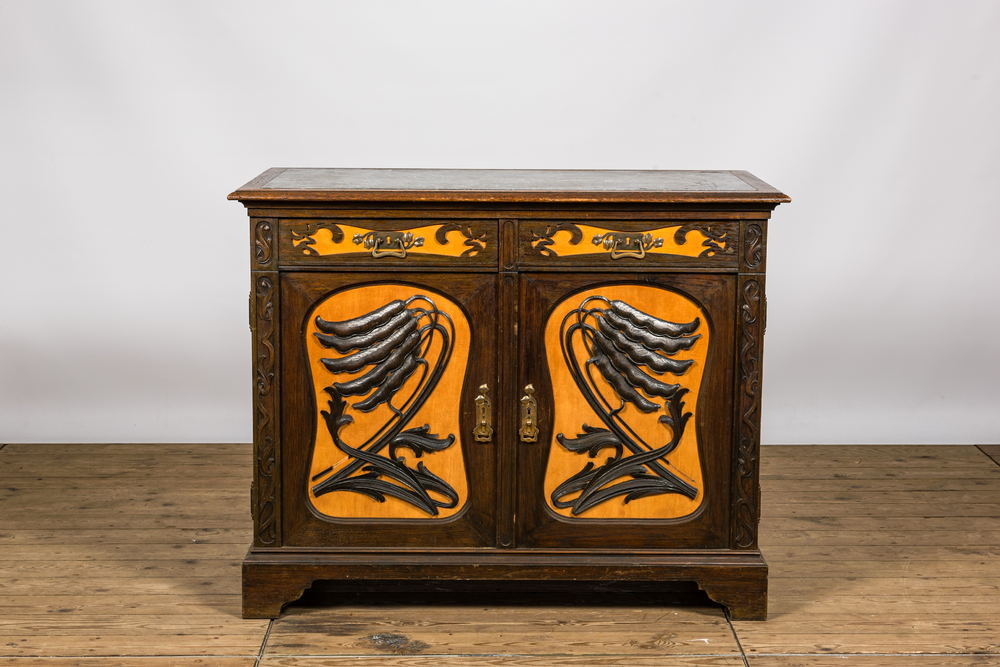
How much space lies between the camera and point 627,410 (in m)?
2.80

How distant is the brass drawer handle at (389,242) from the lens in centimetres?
272

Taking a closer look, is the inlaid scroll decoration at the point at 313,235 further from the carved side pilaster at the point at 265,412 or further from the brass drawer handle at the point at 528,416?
the brass drawer handle at the point at 528,416

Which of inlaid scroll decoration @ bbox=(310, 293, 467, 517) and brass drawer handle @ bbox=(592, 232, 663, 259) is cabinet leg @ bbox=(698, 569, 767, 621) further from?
brass drawer handle @ bbox=(592, 232, 663, 259)

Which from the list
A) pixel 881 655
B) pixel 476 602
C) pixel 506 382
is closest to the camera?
pixel 881 655

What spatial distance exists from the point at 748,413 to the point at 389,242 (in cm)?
97

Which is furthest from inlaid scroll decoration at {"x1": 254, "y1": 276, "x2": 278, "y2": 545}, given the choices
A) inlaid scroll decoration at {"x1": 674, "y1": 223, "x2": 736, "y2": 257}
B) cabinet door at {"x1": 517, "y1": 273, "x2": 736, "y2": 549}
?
inlaid scroll decoration at {"x1": 674, "y1": 223, "x2": 736, "y2": 257}

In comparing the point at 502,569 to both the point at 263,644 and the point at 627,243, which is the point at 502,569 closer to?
the point at 263,644

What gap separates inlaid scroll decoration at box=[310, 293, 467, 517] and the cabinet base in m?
0.15

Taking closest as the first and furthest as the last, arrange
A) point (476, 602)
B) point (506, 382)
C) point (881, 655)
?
point (881, 655)
point (506, 382)
point (476, 602)

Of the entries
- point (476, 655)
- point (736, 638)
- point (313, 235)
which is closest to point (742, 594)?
point (736, 638)

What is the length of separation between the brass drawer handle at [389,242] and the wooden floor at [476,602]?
924 millimetres

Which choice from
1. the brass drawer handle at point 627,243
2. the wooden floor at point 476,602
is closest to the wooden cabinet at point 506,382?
the brass drawer handle at point 627,243

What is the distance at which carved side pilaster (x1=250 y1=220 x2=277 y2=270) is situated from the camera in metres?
2.70

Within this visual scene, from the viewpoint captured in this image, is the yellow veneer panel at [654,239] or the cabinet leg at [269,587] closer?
the yellow veneer panel at [654,239]
